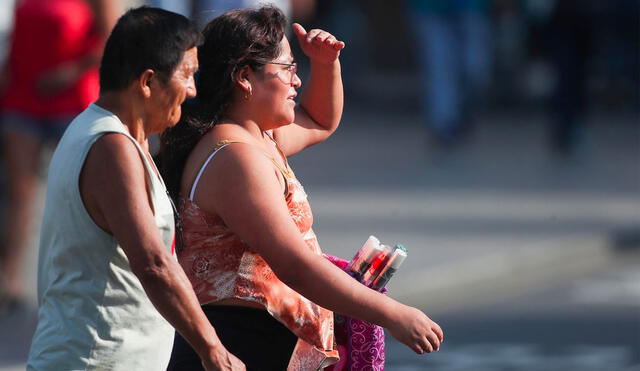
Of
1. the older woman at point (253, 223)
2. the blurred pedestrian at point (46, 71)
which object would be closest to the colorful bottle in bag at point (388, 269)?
the older woman at point (253, 223)

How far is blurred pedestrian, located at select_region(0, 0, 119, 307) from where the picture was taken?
687 cm

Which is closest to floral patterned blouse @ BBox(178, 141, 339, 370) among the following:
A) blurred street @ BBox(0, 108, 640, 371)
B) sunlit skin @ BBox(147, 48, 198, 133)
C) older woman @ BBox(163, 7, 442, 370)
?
older woman @ BBox(163, 7, 442, 370)

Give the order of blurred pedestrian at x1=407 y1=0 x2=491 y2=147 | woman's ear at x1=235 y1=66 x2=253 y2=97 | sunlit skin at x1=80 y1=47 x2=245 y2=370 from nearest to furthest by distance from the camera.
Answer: sunlit skin at x1=80 y1=47 x2=245 y2=370 → woman's ear at x1=235 y1=66 x2=253 y2=97 → blurred pedestrian at x1=407 y1=0 x2=491 y2=147

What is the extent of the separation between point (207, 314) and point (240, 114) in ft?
1.72

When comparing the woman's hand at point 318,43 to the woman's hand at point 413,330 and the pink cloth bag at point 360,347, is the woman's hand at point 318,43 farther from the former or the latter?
the woman's hand at point 413,330

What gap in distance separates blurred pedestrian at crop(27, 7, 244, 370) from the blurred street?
11.2ft

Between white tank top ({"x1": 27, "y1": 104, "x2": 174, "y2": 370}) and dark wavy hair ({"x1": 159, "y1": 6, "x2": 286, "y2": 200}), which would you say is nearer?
white tank top ({"x1": 27, "y1": 104, "x2": 174, "y2": 370})

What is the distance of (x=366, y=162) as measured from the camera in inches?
535

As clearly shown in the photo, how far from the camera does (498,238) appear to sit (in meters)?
9.85

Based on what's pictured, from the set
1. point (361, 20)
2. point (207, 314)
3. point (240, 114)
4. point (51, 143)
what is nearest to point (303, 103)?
point (240, 114)

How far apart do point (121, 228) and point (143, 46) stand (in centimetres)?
43

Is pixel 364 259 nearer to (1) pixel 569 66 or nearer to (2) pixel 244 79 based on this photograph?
(2) pixel 244 79

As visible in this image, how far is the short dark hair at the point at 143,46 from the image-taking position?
126 inches

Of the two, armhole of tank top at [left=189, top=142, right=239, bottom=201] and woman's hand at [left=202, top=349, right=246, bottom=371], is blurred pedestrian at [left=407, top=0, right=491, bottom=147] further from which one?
woman's hand at [left=202, top=349, right=246, bottom=371]
